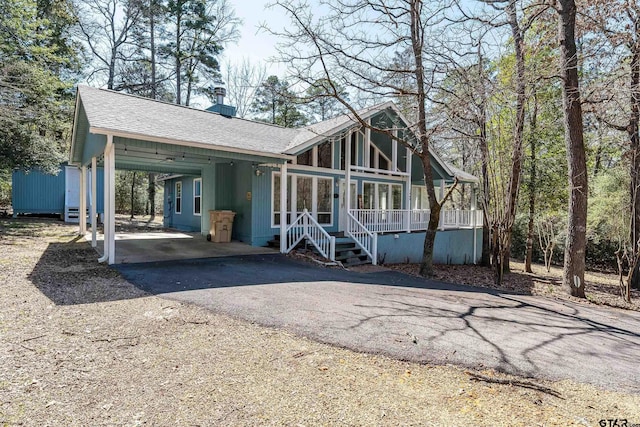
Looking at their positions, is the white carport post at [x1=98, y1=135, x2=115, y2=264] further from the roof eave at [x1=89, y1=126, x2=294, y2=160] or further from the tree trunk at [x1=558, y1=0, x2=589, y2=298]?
the tree trunk at [x1=558, y1=0, x2=589, y2=298]

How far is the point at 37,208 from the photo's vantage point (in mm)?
17859

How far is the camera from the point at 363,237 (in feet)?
37.5

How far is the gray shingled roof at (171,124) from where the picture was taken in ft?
25.7

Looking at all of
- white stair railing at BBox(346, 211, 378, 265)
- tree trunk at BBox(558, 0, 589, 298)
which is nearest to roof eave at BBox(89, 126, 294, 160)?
white stair railing at BBox(346, 211, 378, 265)

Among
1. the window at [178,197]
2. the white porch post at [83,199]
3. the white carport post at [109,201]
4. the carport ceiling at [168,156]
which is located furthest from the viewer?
the window at [178,197]

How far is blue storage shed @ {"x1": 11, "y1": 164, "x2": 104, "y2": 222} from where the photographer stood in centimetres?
1733

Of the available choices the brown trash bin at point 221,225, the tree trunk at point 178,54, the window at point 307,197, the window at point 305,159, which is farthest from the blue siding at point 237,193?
the tree trunk at point 178,54

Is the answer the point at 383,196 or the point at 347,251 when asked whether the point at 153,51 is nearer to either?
the point at 383,196

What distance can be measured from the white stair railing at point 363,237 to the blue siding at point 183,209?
7067mm

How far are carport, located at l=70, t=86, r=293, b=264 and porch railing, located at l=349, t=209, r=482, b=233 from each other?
10.6 ft

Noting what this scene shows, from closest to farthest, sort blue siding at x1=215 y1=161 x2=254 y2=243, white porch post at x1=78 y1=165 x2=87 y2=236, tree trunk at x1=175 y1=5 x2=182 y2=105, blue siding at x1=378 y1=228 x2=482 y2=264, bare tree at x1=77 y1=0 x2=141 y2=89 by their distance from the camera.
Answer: blue siding at x1=215 y1=161 x2=254 y2=243 < blue siding at x1=378 y1=228 x2=482 y2=264 < white porch post at x1=78 y1=165 x2=87 y2=236 < bare tree at x1=77 y1=0 x2=141 y2=89 < tree trunk at x1=175 y1=5 x2=182 y2=105

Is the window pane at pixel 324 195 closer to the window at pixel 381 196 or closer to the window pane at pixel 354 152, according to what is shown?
the window pane at pixel 354 152

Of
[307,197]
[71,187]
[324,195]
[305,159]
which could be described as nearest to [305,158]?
[305,159]

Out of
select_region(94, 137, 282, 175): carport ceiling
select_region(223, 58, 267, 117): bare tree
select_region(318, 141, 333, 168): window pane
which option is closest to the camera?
select_region(94, 137, 282, 175): carport ceiling
